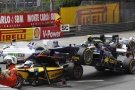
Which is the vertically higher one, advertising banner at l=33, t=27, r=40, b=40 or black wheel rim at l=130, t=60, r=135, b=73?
advertising banner at l=33, t=27, r=40, b=40

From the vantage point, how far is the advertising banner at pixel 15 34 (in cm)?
3027

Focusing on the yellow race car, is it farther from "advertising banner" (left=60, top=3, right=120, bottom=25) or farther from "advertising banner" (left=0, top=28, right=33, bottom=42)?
"advertising banner" (left=60, top=3, right=120, bottom=25)

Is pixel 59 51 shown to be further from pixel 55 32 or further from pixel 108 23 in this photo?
pixel 108 23

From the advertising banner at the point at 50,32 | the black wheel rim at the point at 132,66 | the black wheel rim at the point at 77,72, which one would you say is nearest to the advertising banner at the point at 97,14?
the advertising banner at the point at 50,32

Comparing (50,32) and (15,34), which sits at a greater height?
(50,32)

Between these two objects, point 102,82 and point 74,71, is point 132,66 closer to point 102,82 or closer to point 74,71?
point 102,82

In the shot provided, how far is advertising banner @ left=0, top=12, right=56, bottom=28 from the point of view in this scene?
1377 inches

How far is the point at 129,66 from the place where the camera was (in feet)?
46.6

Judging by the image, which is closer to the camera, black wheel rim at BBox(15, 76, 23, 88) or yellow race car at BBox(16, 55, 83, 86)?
black wheel rim at BBox(15, 76, 23, 88)

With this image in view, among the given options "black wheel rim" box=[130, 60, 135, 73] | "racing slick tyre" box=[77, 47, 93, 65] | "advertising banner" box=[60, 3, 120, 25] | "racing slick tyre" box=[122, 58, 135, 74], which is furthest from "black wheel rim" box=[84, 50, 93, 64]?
"advertising banner" box=[60, 3, 120, 25]

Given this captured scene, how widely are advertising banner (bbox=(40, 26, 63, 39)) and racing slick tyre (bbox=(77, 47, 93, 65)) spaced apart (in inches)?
793

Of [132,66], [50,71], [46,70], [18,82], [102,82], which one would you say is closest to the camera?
[18,82]

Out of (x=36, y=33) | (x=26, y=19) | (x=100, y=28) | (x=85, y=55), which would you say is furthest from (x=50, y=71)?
(x=100, y=28)

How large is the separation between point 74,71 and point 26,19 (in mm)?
25210
